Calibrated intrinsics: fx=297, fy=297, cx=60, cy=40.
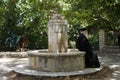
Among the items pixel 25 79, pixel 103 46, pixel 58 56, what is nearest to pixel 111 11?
pixel 103 46

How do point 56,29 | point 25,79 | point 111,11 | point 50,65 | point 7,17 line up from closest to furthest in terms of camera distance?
point 25,79
point 50,65
point 56,29
point 111,11
point 7,17

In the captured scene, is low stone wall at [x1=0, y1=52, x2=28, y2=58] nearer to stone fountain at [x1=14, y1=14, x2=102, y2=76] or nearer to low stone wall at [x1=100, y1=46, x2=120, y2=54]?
low stone wall at [x1=100, y1=46, x2=120, y2=54]

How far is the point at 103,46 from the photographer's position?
21.9 meters

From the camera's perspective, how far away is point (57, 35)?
12047 mm

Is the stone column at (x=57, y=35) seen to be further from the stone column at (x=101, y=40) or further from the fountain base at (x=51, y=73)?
the stone column at (x=101, y=40)

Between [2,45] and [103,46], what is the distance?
800 centimetres

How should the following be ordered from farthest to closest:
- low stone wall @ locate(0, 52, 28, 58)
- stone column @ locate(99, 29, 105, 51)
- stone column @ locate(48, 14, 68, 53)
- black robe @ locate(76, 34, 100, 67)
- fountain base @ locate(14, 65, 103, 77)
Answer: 1. stone column @ locate(99, 29, 105, 51)
2. low stone wall @ locate(0, 52, 28, 58)
3. stone column @ locate(48, 14, 68, 53)
4. black robe @ locate(76, 34, 100, 67)
5. fountain base @ locate(14, 65, 103, 77)

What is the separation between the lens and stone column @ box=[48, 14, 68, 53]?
1205 cm

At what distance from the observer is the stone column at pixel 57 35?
39.5 feet

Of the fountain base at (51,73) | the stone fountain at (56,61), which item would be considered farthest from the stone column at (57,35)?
the fountain base at (51,73)

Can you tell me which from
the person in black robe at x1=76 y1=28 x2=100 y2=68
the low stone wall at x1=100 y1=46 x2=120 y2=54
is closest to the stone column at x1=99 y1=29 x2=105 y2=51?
the low stone wall at x1=100 y1=46 x2=120 y2=54

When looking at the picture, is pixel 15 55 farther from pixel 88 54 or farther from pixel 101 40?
pixel 88 54

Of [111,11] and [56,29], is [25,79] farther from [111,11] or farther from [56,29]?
[111,11]

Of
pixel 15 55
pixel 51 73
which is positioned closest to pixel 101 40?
pixel 15 55
